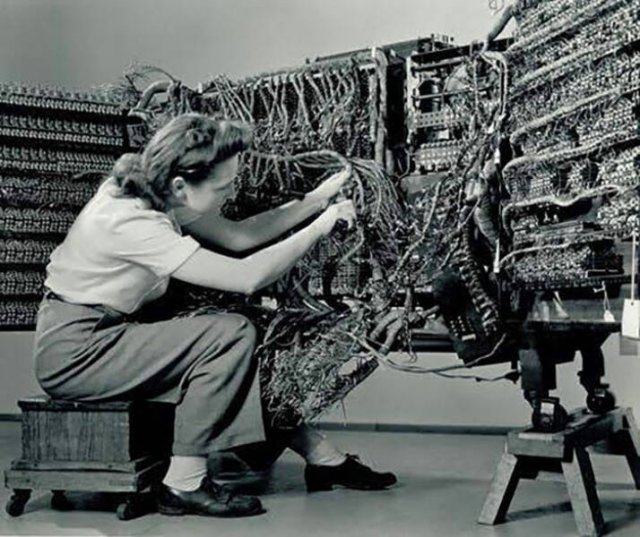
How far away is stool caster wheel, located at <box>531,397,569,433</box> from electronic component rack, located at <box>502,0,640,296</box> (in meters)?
0.28

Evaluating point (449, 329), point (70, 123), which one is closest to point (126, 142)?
point (70, 123)

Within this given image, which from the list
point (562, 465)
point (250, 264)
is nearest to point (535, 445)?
point (562, 465)

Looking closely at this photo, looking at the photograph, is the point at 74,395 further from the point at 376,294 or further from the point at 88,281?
the point at 376,294

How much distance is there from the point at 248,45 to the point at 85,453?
208 centimetres

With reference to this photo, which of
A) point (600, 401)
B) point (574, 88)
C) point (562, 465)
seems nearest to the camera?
point (574, 88)

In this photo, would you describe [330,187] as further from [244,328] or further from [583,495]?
[583,495]

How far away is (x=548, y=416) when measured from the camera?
7.55 feet

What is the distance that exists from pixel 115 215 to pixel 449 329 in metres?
0.87

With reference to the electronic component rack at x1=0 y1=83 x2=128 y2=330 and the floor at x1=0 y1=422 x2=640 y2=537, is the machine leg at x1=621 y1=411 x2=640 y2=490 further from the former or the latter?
the electronic component rack at x1=0 y1=83 x2=128 y2=330

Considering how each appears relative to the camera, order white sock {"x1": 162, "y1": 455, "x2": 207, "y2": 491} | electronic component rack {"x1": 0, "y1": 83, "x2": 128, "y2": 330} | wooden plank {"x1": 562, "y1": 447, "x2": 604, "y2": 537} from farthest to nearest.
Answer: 1. electronic component rack {"x1": 0, "y1": 83, "x2": 128, "y2": 330}
2. white sock {"x1": 162, "y1": 455, "x2": 207, "y2": 491}
3. wooden plank {"x1": 562, "y1": 447, "x2": 604, "y2": 537}

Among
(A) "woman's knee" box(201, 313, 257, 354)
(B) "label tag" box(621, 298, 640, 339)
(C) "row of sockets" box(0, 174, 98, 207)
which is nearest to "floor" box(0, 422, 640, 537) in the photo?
(A) "woman's knee" box(201, 313, 257, 354)

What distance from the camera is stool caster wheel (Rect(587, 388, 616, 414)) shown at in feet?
8.57

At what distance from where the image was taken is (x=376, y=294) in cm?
256

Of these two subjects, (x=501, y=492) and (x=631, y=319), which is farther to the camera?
(x=501, y=492)
